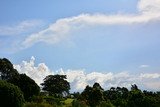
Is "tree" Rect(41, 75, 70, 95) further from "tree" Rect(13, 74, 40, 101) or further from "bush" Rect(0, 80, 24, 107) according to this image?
"bush" Rect(0, 80, 24, 107)

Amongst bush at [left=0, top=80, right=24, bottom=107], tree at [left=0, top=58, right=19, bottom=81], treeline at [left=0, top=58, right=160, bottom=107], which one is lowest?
bush at [left=0, top=80, right=24, bottom=107]

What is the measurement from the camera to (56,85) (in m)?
134

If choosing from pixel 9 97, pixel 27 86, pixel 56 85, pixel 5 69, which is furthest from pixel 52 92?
pixel 9 97

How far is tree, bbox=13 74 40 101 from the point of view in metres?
86.3

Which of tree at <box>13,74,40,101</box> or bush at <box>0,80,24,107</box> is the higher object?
tree at <box>13,74,40,101</box>

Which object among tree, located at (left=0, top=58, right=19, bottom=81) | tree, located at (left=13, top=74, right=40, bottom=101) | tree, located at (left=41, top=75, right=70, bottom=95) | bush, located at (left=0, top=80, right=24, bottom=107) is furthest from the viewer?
tree, located at (left=41, top=75, right=70, bottom=95)

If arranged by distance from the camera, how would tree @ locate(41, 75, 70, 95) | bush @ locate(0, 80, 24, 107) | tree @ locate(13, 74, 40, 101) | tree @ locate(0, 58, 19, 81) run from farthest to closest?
tree @ locate(41, 75, 70, 95) → tree @ locate(0, 58, 19, 81) → tree @ locate(13, 74, 40, 101) → bush @ locate(0, 80, 24, 107)

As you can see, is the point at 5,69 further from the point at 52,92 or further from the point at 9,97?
the point at 9,97

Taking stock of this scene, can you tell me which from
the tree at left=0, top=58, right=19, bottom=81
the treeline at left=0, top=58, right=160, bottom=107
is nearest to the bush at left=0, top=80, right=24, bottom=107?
the treeline at left=0, top=58, right=160, bottom=107

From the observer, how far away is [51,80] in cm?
13500

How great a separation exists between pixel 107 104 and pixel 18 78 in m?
19.3

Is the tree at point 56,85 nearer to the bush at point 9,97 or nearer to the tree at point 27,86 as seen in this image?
the tree at point 27,86

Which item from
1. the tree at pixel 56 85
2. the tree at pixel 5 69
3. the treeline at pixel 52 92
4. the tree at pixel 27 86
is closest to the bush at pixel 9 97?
the treeline at pixel 52 92

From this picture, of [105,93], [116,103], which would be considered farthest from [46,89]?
[116,103]
